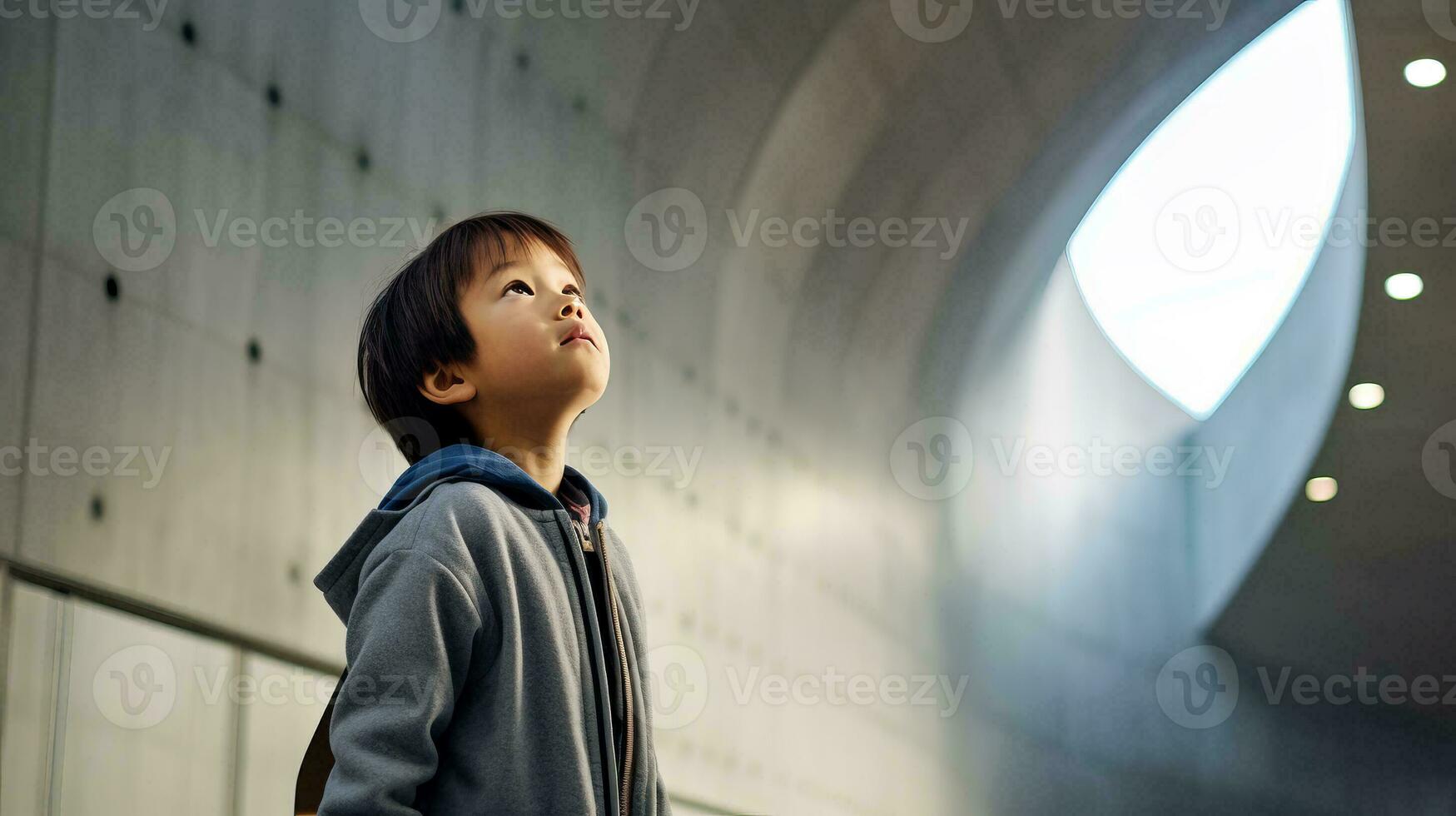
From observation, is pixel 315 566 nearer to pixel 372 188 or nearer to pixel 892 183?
pixel 372 188

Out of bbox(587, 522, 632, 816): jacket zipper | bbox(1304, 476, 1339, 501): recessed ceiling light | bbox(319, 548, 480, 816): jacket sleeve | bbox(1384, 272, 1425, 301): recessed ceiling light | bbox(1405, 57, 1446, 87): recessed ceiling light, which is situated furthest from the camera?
bbox(1304, 476, 1339, 501): recessed ceiling light

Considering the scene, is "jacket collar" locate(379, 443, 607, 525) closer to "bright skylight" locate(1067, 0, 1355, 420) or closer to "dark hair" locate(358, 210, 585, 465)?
"dark hair" locate(358, 210, 585, 465)

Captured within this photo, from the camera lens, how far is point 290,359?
1.85m

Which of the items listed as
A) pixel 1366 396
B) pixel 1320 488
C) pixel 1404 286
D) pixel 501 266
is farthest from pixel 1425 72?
pixel 501 266

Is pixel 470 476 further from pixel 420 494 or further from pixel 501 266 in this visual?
pixel 501 266

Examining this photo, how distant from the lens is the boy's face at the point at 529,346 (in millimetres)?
1125

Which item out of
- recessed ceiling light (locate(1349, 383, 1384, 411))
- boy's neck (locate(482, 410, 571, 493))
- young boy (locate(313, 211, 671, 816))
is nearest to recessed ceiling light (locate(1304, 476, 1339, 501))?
recessed ceiling light (locate(1349, 383, 1384, 411))

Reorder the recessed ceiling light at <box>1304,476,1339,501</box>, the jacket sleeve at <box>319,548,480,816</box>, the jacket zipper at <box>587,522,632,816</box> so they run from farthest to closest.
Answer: the recessed ceiling light at <box>1304,476,1339,501</box>
the jacket zipper at <box>587,522,632,816</box>
the jacket sleeve at <box>319,548,480,816</box>

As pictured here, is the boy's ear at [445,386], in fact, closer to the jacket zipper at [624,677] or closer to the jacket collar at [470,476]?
the jacket collar at [470,476]

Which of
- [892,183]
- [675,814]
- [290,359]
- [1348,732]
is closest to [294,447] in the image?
[290,359]

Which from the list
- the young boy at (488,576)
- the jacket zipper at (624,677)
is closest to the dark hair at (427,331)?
the young boy at (488,576)

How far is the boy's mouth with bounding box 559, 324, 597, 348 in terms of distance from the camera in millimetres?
1127

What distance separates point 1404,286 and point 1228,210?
0.52 metres

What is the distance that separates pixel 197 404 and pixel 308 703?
403 millimetres
